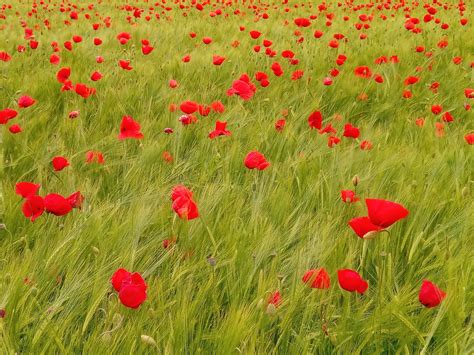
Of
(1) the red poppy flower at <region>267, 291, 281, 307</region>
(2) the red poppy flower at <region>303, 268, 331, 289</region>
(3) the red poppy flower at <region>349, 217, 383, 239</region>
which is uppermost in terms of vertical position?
(3) the red poppy flower at <region>349, 217, 383, 239</region>

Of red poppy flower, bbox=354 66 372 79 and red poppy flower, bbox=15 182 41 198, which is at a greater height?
red poppy flower, bbox=15 182 41 198

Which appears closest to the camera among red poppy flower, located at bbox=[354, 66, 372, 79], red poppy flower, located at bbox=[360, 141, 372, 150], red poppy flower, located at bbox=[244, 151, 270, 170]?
red poppy flower, located at bbox=[244, 151, 270, 170]

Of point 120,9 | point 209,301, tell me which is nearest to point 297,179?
point 209,301

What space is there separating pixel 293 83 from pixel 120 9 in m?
6.58

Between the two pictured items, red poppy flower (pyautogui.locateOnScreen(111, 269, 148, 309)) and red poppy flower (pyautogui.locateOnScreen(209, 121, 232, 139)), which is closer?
red poppy flower (pyautogui.locateOnScreen(111, 269, 148, 309))

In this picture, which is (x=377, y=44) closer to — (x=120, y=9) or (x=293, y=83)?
(x=293, y=83)

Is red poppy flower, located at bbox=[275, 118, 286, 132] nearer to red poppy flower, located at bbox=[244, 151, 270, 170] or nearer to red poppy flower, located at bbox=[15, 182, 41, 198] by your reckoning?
red poppy flower, located at bbox=[244, 151, 270, 170]

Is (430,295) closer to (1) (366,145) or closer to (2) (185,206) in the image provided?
(2) (185,206)

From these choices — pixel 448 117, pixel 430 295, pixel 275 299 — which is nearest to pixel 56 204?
pixel 275 299

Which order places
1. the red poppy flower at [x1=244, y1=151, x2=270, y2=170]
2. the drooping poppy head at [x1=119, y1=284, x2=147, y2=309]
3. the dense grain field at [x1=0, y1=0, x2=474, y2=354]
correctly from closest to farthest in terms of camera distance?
1. the drooping poppy head at [x1=119, y1=284, x2=147, y2=309]
2. the dense grain field at [x1=0, y1=0, x2=474, y2=354]
3. the red poppy flower at [x1=244, y1=151, x2=270, y2=170]

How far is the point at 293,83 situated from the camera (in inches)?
125

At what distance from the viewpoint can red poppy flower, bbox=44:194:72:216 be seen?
3.98 feet

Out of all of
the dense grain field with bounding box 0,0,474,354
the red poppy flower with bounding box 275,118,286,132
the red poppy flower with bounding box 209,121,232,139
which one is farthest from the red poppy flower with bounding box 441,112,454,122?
the red poppy flower with bounding box 209,121,232,139

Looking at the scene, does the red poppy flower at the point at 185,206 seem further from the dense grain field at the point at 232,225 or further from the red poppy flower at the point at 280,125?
the red poppy flower at the point at 280,125
